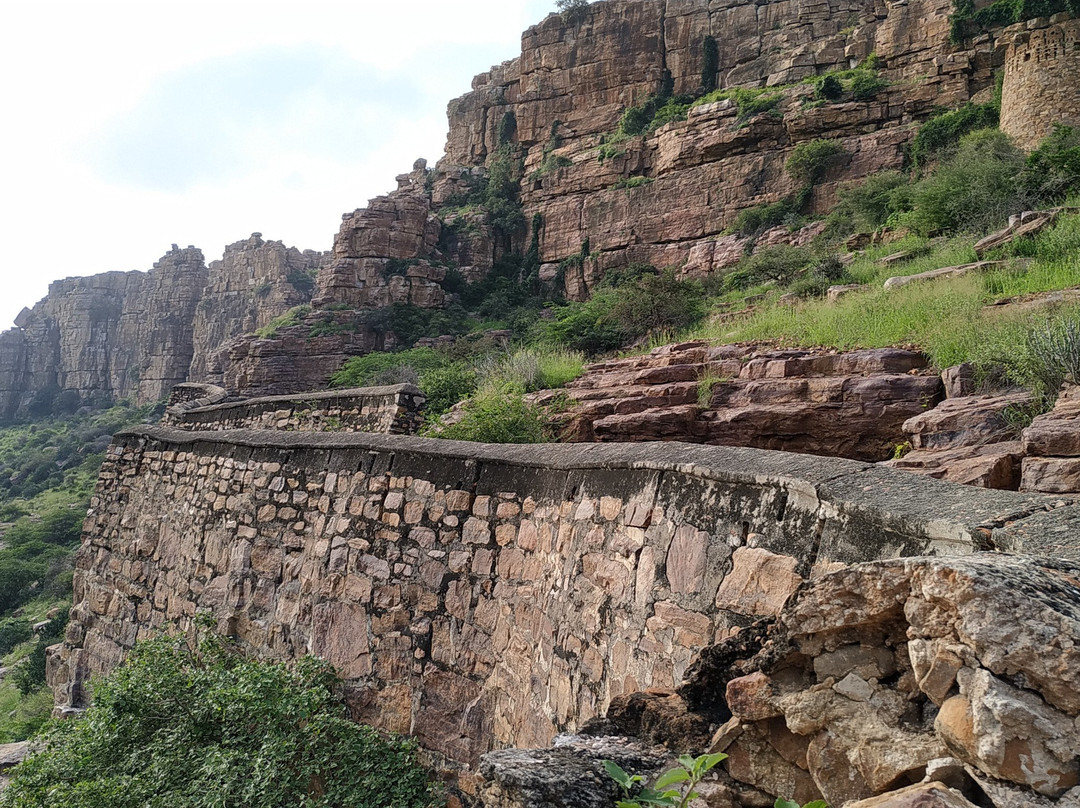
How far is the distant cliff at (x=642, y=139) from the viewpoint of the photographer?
24.6m

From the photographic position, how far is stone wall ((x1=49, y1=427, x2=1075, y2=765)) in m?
2.29

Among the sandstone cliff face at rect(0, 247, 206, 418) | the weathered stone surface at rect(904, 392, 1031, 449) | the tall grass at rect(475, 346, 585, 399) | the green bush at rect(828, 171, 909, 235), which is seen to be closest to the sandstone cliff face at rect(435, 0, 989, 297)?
the green bush at rect(828, 171, 909, 235)

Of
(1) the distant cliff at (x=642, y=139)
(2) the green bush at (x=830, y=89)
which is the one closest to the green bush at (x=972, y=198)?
(1) the distant cliff at (x=642, y=139)

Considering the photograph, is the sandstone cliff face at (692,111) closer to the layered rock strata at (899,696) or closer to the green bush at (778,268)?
the green bush at (778,268)

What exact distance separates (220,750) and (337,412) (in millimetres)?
5404

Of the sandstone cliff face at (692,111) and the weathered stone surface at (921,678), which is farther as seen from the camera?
the sandstone cliff face at (692,111)

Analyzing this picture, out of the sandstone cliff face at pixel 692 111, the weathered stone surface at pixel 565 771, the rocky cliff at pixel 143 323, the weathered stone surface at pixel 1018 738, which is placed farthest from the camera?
the rocky cliff at pixel 143 323

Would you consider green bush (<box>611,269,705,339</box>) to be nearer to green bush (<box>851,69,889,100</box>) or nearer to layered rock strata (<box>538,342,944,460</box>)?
layered rock strata (<box>538,342,944,460</box>)

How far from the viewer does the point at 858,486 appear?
2.24 m

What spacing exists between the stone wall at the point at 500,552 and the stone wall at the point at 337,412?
6.58 feet

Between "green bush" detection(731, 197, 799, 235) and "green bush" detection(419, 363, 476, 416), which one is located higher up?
"green bush" detection(731, 197, 799, 235)

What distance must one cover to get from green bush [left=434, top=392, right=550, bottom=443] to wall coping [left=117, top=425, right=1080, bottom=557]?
2255 millimetres

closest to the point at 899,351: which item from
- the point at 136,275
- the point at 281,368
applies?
the point at 281,368

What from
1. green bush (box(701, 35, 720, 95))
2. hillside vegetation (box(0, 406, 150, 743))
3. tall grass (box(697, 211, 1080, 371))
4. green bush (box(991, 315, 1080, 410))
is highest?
green bush (box(701, 35, 720, 95))
